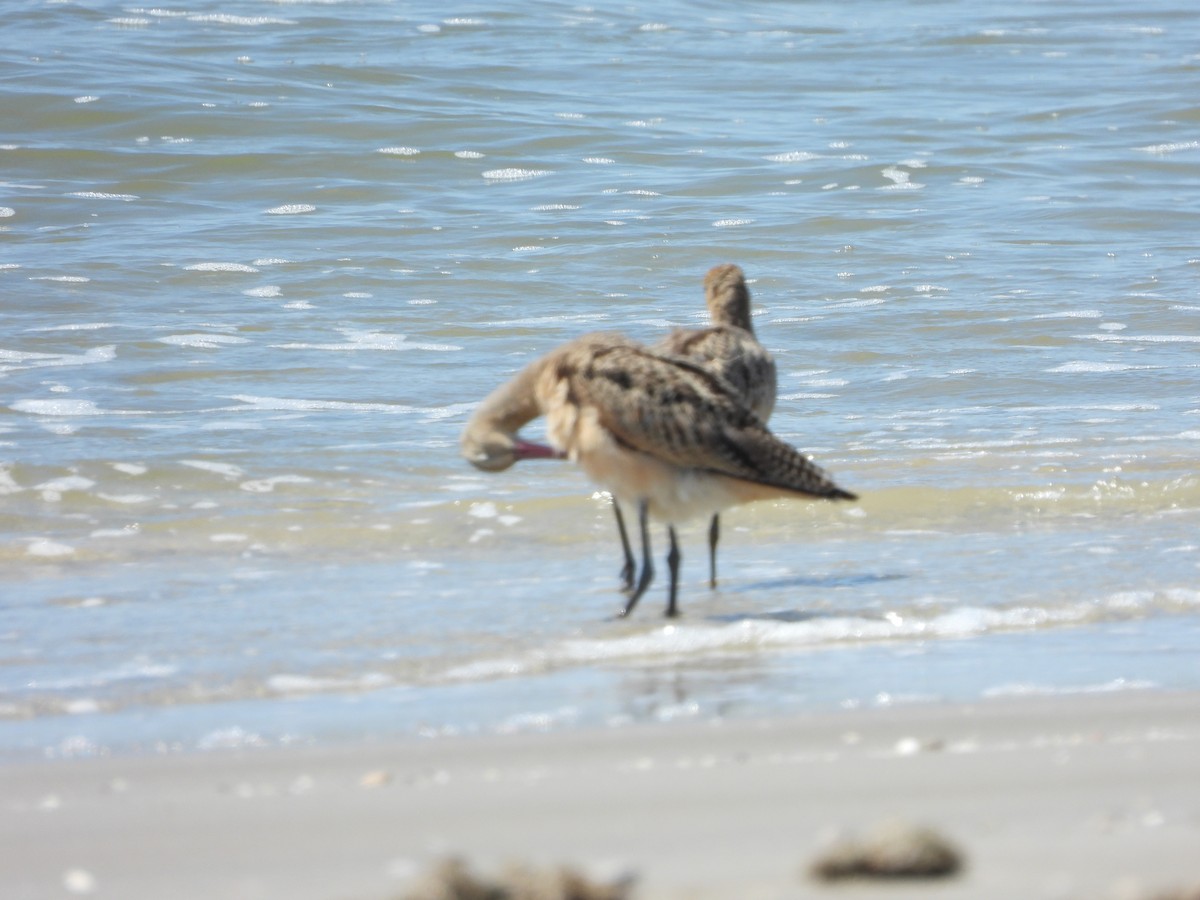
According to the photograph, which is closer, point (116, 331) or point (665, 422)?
point (665, 422)

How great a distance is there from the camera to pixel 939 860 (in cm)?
301

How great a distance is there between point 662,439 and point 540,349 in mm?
4970

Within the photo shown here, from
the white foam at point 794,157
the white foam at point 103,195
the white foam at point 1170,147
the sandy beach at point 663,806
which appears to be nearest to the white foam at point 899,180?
the white foam at point 794,157

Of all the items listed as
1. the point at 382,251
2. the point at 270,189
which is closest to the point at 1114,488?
the point at 382,251

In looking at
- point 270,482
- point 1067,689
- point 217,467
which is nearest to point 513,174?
point 217,467

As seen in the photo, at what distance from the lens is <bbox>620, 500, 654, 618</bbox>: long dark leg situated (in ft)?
19.5

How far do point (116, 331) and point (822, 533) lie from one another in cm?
557

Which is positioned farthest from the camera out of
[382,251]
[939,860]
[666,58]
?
[666,58]

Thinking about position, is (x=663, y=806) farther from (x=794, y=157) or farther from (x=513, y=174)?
(x=794, y=157)

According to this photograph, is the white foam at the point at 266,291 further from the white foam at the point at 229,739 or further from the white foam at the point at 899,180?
the white foam at the point at 229,739

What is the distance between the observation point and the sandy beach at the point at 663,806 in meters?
3.19

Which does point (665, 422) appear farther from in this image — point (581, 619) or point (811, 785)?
point (811, 785)

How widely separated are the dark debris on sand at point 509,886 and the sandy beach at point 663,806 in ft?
0.59

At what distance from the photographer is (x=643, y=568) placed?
20.2ft
